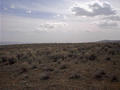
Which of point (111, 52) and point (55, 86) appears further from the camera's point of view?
point (111, 52)

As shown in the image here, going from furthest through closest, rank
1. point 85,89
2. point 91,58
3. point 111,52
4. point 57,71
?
point 111,52 → point 91,58 → point 57,71 → point 85,89

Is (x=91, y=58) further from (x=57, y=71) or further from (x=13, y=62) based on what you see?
(x=13, y=62)

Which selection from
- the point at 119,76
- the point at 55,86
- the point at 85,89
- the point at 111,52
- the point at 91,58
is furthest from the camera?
the point at 111,52

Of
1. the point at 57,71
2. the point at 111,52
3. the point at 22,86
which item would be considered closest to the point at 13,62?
the point at 57,71

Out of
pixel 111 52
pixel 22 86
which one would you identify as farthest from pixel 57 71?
pixel 111 52

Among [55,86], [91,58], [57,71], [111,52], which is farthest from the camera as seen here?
[111,52]

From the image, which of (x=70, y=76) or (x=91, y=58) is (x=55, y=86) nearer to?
(x=70, y=76)

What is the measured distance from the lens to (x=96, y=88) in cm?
676

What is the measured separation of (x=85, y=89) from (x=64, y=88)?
1235 millimetres

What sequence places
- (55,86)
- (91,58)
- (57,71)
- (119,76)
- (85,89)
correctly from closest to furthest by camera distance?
(85,89) → (55,86) → (119,76) → (57,71) → (91,58)

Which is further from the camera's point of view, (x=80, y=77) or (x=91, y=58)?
(x=91, y=58)

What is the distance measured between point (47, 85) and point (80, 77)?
9.06 feet

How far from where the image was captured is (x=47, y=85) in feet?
24.5

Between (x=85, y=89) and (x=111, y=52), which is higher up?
(x=111, y=52)
